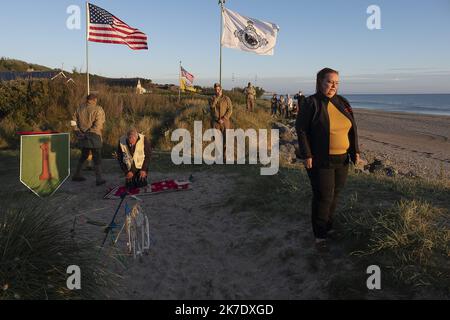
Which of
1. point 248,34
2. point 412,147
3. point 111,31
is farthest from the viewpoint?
point 412,147

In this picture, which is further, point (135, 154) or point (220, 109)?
point (220, 109)

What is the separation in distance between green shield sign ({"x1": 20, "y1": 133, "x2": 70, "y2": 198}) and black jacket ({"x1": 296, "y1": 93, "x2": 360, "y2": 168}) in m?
4.58

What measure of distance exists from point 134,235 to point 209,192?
9.31 feet

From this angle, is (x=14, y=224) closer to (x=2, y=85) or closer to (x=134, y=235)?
(x=134, y=235)

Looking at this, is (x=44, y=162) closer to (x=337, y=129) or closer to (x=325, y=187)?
(x=325, y=187)

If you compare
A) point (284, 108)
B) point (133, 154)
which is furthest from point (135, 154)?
point (284, 108)

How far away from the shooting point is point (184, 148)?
1190 centimetres

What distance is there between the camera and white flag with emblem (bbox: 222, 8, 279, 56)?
13.6 meters

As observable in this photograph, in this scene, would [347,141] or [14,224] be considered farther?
[347,141]

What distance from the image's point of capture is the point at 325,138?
403 centimetres

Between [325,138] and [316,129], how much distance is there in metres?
0.12

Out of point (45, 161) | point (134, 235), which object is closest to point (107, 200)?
point (45, 161)

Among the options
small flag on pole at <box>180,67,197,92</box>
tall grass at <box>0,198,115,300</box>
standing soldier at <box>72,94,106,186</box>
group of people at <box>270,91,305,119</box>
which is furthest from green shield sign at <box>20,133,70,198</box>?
group of people at <box>270,91,305,119</box>

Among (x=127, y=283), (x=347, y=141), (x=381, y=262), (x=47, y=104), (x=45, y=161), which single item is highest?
(x=47, y=104)
